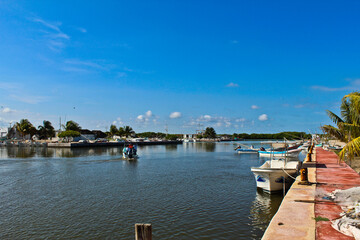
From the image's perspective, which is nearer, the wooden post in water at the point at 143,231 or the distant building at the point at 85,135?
the wooden post in water at the point at 143,231

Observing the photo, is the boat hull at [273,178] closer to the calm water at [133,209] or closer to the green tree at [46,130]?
the calm water at [133,209]

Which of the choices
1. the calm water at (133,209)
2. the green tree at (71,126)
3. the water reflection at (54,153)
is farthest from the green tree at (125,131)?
the calm water at (133,209)

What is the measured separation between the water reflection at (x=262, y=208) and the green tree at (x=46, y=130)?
133388 mm

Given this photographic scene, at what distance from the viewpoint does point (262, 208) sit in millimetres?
15227

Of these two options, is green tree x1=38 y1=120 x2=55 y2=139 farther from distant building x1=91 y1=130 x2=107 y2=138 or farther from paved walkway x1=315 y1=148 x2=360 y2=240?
paved walkway x1=315 y1=148 x2=360 y2=240

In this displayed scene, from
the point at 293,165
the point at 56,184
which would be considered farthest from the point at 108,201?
the point at 293,165

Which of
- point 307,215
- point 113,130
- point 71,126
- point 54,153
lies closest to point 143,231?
point 307,215

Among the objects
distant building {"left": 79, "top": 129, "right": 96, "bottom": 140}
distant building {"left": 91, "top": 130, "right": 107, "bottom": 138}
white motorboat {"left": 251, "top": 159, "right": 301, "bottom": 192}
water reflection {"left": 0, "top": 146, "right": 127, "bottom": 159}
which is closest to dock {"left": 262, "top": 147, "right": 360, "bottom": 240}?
white motorboat {"left": 251, "top": 159, "right": 301, "bottom": 192}

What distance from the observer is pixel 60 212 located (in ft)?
49.1

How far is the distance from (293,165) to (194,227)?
1156 cm

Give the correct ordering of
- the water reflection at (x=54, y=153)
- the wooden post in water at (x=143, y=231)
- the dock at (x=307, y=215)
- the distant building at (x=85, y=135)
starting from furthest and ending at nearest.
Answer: the distant building at (x=85, y=135), the water reflection at (x=54, y=153), the dock at (x=307, y=215), the wooden post in water at (x=143, y=231)

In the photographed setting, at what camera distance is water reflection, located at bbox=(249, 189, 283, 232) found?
505 inches

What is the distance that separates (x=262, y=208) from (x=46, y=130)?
13618 cm

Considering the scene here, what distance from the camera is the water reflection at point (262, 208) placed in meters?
12.8
